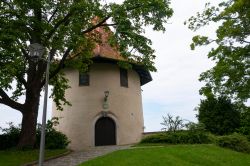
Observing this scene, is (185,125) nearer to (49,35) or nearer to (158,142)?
(158,142)

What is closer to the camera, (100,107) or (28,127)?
(28,127)

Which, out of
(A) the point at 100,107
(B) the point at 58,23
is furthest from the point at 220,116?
(B) the point at 58,23

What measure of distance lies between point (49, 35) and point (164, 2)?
21.8 feet

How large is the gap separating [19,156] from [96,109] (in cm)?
981

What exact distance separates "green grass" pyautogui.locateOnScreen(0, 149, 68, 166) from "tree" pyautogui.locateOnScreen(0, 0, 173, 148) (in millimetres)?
1758

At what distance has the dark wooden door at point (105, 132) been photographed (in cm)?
2748

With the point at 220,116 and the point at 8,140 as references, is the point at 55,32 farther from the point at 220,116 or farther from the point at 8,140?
the point at 220,116

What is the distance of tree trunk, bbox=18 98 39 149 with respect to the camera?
2140 cm

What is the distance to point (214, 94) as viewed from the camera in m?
22.1

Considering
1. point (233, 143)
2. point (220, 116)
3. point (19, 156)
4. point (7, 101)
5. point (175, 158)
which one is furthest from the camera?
point (220, 116)

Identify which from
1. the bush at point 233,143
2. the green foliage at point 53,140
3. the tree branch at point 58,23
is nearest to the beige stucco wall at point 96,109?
the green foliage at point 53,140

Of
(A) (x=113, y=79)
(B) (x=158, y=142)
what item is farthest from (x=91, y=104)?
(B) (x=158, y=142)

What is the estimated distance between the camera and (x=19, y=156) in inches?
727

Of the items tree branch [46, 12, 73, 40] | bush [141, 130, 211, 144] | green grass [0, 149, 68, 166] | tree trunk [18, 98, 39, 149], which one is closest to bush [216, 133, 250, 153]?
bush [141, 130, 211, 144]
